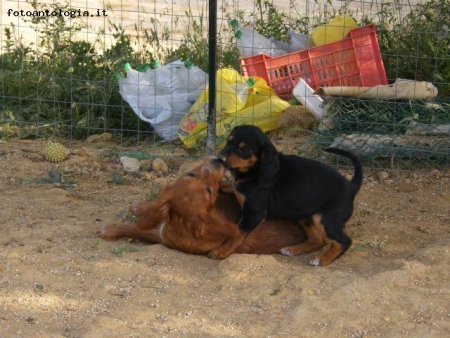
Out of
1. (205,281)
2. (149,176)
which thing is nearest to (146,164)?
(149,176)

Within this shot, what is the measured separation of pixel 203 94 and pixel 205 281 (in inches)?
133

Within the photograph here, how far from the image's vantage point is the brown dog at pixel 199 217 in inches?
239

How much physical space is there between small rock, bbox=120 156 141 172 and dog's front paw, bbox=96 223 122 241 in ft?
5.44

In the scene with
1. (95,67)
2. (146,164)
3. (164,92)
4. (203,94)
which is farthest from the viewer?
(95,67)

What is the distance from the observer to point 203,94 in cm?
867

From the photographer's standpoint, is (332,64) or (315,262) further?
(332,64)

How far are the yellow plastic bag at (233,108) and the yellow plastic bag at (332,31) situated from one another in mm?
815

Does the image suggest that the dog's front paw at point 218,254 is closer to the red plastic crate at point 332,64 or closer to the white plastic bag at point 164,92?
the white plastic bag at point 164,92

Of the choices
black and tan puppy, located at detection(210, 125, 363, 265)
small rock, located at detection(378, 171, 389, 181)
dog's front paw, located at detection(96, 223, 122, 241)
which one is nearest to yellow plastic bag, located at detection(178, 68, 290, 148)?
small rock, located at detection(378, 171, 389, 181)

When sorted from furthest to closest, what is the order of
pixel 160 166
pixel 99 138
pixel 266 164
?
pixel 99 138, pixel 160 166, pixel 266 164

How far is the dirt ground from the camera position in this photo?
197 inches

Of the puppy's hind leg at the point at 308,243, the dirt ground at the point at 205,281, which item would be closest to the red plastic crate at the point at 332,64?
the dirt ground at the point at 205,281

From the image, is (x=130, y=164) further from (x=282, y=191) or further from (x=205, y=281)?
(x=205, y=281)

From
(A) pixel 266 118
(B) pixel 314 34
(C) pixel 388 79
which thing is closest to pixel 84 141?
(A) pixel 266 118
